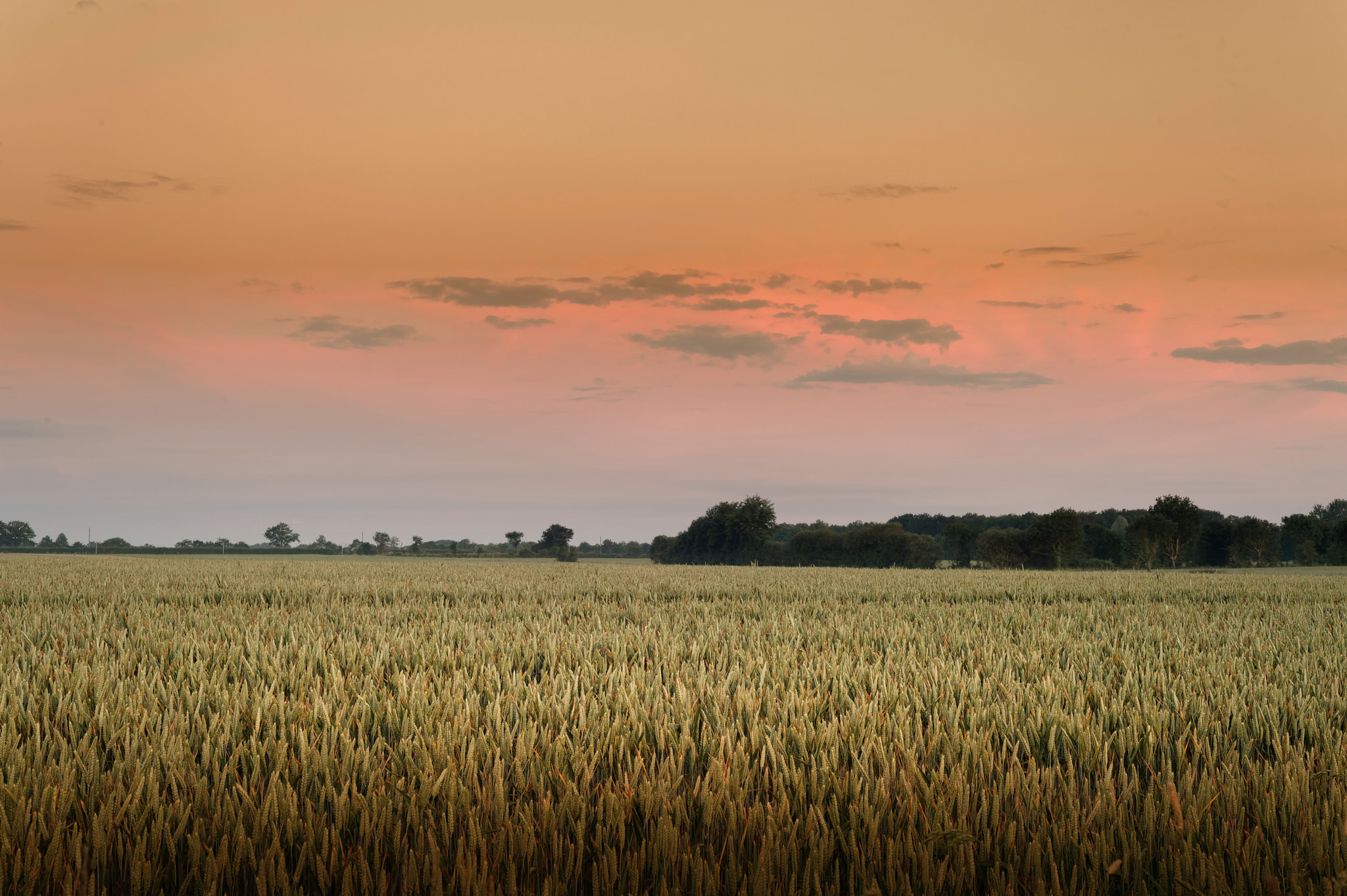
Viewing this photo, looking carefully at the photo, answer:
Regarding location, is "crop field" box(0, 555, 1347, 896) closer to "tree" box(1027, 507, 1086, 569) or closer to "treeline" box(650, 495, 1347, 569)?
"treeline" box(650, 495, 1347, 569)

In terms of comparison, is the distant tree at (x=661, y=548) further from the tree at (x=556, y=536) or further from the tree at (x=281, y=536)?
the tree at (x=281, y=536)

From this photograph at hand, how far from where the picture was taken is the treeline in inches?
3659

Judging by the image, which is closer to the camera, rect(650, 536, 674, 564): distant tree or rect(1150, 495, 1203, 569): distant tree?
rect(1150, 495, 1203, 569): distant tree

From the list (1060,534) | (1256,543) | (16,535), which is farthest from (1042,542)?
(16,535)

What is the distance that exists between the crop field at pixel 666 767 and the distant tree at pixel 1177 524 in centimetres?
10253

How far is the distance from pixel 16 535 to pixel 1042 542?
697 ft

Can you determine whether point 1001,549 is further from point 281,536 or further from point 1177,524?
point 281,536

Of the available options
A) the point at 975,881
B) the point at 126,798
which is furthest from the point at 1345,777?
the point at 126,798

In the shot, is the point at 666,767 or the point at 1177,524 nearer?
the point at 666,767

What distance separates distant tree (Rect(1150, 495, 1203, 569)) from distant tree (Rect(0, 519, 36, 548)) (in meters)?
221

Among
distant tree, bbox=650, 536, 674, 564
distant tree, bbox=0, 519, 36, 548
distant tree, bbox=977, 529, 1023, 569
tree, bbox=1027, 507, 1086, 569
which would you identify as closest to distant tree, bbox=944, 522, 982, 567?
distant tree, bbox=977, 529, 1023, 569

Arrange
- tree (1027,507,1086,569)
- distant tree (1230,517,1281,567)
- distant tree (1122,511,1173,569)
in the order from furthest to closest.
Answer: distant tree (1230,517,1281,567) < distant tree (1122,511,1173,569) < tree (1027,507,1086,569)

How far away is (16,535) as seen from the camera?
584 feet

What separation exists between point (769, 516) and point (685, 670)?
342 feet
